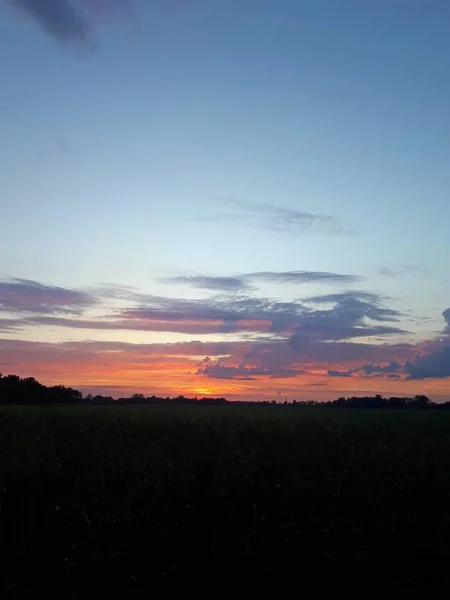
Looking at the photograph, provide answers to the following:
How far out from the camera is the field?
12898 mm

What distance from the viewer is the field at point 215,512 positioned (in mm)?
12898

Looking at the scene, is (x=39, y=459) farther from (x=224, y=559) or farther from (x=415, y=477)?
(x=415, y=477)

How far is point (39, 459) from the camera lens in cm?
1842

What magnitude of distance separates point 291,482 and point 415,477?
391cm

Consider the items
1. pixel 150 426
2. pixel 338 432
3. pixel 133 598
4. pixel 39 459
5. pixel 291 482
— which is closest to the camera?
pixel 133 598

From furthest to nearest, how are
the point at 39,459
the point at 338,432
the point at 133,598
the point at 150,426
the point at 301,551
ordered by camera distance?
the point at 150,426
the point at 338,432
the point at 39,459
the point at 301,551
the point at 133,598

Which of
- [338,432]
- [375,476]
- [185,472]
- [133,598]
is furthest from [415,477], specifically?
[133,598]

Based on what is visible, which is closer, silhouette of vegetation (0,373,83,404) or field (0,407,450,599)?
field (0,407,450,599)

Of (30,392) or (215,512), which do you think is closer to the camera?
(215,512)

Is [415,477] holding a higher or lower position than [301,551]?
higher

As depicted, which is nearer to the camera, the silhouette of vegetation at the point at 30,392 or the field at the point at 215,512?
the field at the point at 215,512

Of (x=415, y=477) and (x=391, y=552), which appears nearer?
(x=391, y=552)

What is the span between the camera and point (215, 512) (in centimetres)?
1528

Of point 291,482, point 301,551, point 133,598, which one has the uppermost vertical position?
point 291,482
